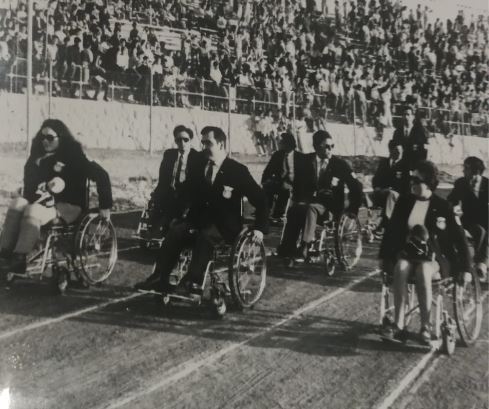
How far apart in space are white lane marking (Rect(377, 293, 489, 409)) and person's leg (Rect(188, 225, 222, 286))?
1028 millimetres

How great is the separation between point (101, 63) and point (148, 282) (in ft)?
3.85

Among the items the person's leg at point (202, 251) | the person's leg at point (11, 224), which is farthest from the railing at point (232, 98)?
the person's leg at point (202, 251)

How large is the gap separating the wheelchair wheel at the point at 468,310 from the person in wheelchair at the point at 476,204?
33 centimetres

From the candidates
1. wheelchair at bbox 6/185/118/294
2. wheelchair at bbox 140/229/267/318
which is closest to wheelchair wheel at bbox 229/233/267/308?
wheelchair at bbox 140/229/267/318

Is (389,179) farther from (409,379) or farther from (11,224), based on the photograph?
(11,224)

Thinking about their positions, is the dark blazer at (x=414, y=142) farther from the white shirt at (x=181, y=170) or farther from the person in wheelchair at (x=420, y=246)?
the white shirt at (x=181, y=170)

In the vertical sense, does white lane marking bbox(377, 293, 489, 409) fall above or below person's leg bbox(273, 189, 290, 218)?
below

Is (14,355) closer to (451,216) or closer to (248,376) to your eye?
(248,376)

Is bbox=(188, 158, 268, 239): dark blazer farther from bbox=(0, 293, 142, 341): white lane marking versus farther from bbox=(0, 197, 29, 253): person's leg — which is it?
bbox=(0, 197, 29, 253): person's leg

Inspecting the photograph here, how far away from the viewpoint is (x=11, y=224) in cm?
290

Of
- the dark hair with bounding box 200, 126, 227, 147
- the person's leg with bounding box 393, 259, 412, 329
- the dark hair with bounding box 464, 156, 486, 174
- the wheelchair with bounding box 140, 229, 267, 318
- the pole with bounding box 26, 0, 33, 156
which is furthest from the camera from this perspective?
the dark hair with bounding box 464, 156, 486, 174

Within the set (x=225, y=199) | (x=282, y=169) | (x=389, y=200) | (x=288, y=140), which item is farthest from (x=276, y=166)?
(x=225, y=199)

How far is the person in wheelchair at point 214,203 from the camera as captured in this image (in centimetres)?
285

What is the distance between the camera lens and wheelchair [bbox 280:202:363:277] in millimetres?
3592
